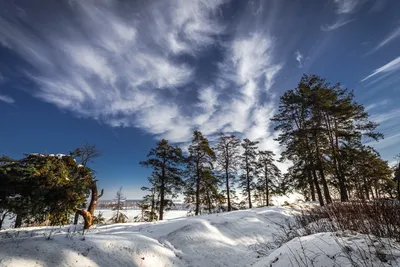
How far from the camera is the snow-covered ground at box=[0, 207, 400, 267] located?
131 inches

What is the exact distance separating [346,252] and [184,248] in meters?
5.43

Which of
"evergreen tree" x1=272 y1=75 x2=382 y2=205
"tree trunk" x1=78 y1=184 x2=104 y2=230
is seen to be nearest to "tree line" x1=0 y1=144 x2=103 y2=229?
"tree trunk" x1=78 y1=184 x2=104 y2=230

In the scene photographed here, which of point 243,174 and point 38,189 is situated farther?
point 243,174

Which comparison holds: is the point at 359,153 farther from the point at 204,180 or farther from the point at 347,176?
the point at 204,180

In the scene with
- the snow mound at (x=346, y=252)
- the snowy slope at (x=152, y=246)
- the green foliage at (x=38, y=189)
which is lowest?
the snowy slope at (x=152, y=246)

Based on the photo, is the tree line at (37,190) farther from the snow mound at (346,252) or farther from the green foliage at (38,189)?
the snow mound at (346,252)

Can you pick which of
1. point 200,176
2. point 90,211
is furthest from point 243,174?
point 90,211

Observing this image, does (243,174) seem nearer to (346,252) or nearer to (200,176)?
(200,176)

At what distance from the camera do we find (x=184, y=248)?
6812mm

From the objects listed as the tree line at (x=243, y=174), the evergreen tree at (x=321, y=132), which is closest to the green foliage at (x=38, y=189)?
the tree line at (x=243, y=174)

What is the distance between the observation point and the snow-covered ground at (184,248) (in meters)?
3.32

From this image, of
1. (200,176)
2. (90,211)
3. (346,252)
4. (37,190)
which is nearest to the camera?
(346,252)

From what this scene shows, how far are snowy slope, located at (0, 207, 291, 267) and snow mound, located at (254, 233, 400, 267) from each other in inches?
119

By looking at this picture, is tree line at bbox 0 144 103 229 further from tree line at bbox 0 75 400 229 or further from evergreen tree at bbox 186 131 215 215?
evergreen tree at bbox 186 131 215 215
